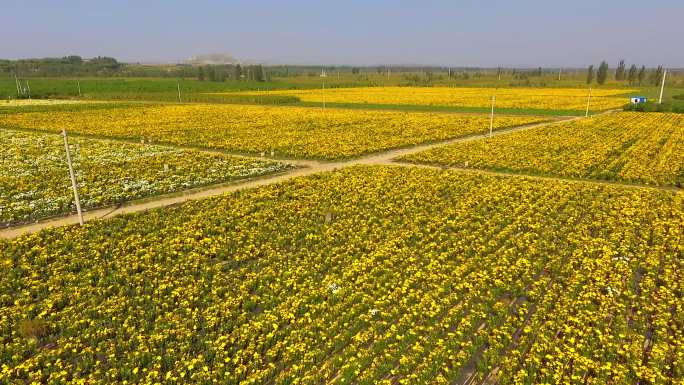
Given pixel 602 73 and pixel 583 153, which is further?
pixel 602 73

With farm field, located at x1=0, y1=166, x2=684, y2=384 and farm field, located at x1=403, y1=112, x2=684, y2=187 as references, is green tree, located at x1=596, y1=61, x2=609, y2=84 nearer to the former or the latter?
farm field, located at x1=403, y1=112, x2=684, y2=187

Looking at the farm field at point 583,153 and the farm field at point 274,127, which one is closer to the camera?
the farm field at point 583,153

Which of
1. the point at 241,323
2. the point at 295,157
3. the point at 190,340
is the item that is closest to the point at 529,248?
the point at 241,323

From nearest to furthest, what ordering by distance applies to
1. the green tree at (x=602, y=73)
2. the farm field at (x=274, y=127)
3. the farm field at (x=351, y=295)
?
the farm field at (x=351, y=295), the farm field at (x=274, y=127), the green tree at (x=602, y=73)

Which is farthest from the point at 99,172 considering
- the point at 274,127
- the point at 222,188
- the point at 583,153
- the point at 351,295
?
the point at 583,153

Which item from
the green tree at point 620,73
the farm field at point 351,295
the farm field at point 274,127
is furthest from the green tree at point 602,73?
the farm field at point 351,295

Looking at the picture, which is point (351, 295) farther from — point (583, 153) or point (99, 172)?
point (583, 153)

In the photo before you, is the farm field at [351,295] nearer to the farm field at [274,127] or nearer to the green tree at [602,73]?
the farm field at [274,127]

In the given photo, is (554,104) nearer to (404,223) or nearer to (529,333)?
(404,223)
